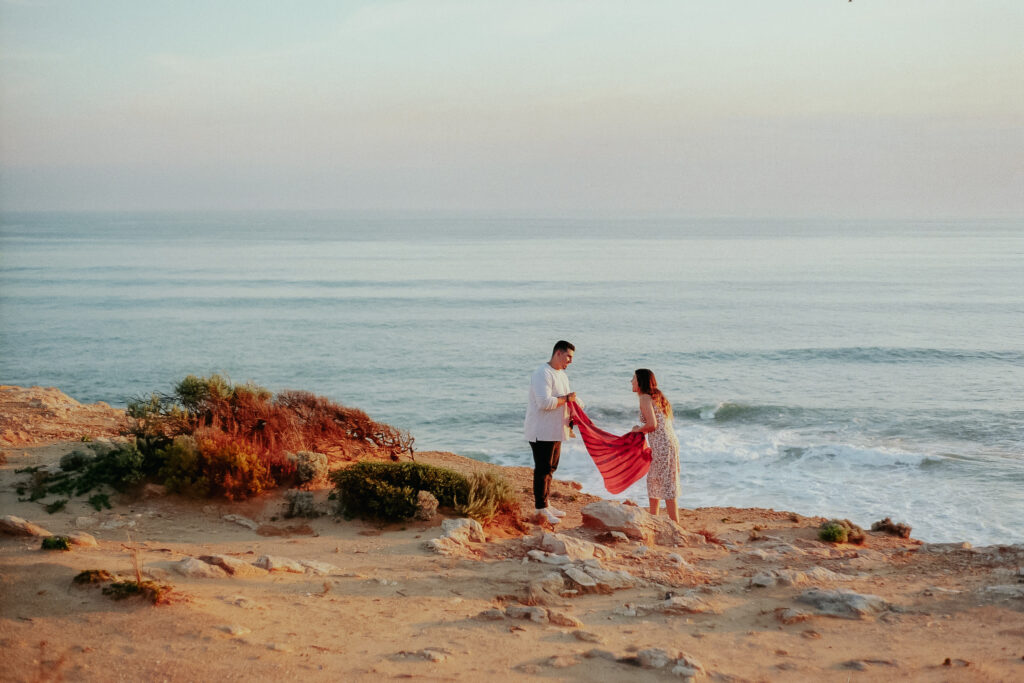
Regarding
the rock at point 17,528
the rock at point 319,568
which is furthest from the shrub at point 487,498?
the rock at point 17,528

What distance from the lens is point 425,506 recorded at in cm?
1001

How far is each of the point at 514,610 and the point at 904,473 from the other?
44.0ft

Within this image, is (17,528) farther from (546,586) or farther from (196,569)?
(546,586)

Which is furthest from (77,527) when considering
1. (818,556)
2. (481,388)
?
(481,388)

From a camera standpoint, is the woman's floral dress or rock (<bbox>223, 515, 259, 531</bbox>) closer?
rock (<bbox>223, 515, 259, 531</bbox>)

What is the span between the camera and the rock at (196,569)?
7652 millimetres

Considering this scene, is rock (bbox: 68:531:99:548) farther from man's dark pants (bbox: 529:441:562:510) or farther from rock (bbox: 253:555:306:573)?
man's dark pants (bbox: 529:441:562:510)

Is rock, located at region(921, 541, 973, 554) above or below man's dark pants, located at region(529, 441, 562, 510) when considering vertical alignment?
below

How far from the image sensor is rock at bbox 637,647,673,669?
638 cm

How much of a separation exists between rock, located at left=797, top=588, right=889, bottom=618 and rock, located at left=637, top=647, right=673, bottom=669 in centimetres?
227

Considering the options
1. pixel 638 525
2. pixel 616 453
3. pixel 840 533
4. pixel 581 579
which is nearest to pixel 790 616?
pixel 581 579

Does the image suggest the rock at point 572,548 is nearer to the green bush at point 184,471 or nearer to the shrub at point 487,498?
the shrub at point 487,498

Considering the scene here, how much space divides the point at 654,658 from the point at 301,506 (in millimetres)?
5211

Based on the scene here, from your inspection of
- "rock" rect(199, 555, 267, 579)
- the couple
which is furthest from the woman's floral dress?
"rock" rect(199, 555, 267, 579)
